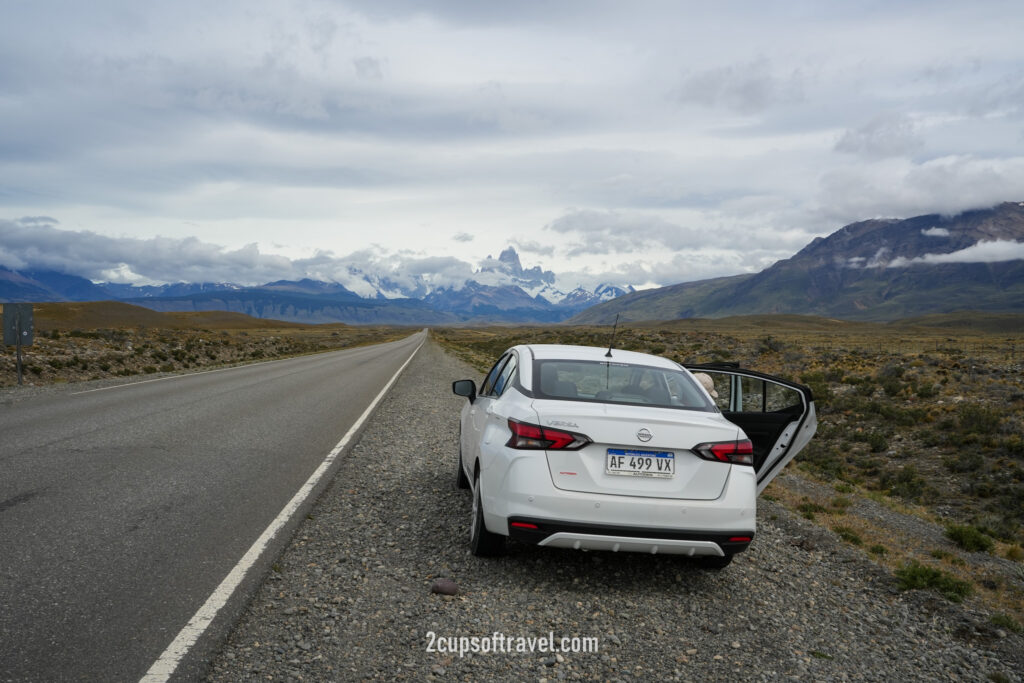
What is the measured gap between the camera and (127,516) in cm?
598

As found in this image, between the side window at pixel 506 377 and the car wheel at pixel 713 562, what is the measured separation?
2.18 meters

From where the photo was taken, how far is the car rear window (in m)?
5.18

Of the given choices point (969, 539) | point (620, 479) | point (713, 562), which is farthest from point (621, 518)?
point (969, 539)

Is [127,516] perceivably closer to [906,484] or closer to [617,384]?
[617,384]

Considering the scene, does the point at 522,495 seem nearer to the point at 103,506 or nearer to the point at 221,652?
the point at 221,652

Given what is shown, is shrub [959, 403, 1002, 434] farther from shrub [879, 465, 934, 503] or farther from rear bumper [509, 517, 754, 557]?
rear bumper [509, 517, 754, 557]

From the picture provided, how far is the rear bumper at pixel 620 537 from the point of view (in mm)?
4465

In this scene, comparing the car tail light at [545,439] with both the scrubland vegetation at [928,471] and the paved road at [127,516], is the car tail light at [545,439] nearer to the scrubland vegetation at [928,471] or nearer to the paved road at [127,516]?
the paved road at [127,516]

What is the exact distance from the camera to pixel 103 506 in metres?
6.24

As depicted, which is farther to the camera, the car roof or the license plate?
the car roof

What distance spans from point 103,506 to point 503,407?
4.12m

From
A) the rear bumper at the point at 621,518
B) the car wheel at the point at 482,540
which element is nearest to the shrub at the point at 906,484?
the rear bumper at the point at 621,518

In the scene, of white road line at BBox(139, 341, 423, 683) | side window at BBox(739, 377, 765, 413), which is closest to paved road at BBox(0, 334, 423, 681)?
white road line at BBox(139, 341, 423, 683)

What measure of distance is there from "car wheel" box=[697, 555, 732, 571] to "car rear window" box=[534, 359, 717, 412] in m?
1.15
